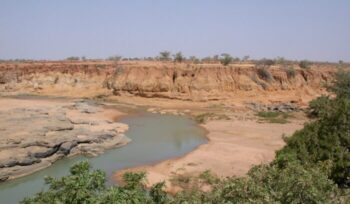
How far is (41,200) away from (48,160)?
13679 millimetres

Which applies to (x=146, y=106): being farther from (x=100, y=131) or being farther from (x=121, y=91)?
(x=100, y=131)

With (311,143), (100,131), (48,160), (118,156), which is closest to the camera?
(311,143)

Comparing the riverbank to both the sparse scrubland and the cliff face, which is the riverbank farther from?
the cliff face

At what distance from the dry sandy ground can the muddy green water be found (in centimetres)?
107

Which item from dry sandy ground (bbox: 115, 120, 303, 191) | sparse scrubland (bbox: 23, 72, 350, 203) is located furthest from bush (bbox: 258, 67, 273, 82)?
sparse scrubland (bbox: 23, 72, 350, 203)

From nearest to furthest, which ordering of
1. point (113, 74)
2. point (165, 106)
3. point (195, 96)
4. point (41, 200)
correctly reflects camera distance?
1. point (41, 200)
2. point (165, 106)
3. point (195, 96)
4. point (113, 74)

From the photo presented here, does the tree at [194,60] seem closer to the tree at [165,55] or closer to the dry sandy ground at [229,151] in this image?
the tree at [165,55]

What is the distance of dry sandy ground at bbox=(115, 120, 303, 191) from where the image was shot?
19.3 m

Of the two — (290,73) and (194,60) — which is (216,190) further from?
(194,60)

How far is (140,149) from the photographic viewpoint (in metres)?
24.2

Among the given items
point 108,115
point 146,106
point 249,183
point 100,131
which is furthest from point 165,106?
point 249,183

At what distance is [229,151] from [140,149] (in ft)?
16.7

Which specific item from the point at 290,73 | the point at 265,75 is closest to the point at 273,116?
the point at 265,75

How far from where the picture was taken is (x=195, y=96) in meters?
45.5
